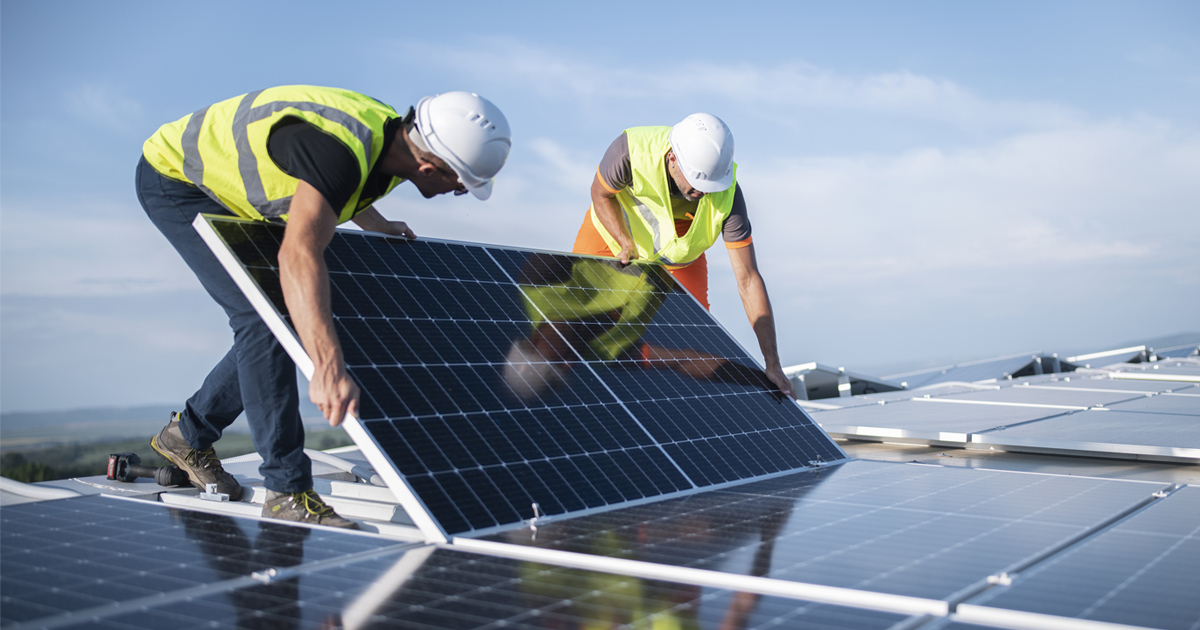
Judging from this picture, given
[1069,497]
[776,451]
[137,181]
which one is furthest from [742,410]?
[137,181]

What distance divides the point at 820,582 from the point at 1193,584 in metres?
1.08

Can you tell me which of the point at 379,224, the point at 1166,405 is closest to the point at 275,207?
the point at 379,224

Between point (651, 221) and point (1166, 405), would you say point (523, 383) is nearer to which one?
point (651, 221)

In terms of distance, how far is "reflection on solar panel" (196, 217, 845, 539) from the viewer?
3842 mm

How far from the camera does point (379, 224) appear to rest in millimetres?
5191

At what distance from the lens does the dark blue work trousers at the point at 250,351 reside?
420 centimetres

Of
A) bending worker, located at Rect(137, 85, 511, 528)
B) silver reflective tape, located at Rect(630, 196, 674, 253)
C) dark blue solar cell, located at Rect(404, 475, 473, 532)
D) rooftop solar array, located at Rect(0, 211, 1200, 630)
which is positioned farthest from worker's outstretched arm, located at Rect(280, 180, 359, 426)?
silver reflective tape, located at Rect(630, 196, 674, 253)

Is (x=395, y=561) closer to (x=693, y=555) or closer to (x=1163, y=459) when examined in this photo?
(x=693, y=555)

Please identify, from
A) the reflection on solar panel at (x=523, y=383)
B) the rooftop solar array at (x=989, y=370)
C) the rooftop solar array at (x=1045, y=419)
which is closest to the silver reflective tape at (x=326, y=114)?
the reflection on solar panel at (x=523, y=383)

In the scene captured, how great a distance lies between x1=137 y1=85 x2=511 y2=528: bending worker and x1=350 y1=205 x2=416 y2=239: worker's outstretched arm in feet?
1.77

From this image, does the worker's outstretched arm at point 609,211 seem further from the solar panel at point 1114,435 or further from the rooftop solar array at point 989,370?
the rooftop solar array at point 989,370

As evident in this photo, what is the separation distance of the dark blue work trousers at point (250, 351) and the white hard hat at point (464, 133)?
1.08m

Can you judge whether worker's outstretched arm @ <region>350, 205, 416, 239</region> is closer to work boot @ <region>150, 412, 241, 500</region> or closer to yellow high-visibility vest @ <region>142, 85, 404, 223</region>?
yellow high-visibility vest @ <region>142, 85, 404, 223</region>

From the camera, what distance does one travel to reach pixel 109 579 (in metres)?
2.90
